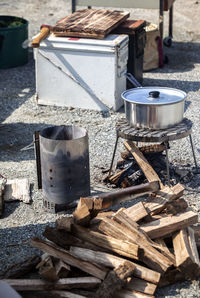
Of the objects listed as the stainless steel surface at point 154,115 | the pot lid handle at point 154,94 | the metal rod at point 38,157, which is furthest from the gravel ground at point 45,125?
the pot lid handle at point 154,94

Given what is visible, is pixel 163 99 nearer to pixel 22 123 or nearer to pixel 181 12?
pixel 22 123

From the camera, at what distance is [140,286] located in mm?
4715

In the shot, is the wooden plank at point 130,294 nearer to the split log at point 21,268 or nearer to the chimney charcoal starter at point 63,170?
the split log at point 21,268

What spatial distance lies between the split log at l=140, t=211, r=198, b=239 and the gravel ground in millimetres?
483

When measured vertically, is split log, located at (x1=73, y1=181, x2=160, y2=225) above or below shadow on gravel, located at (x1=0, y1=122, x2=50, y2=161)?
above

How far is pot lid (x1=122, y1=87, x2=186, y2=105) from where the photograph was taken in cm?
613

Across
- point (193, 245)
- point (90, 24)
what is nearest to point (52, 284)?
point (193, 245)

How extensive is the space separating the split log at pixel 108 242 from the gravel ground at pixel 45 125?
42 cm

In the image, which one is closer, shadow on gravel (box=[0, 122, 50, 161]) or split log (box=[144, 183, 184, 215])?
split log (box=[144, 183, 184, 215])

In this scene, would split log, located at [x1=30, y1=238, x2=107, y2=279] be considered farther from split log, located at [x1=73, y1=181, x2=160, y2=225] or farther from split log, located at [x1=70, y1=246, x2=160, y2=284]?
split log, located at [x1=73, y1=181, x2=160, y2=225]

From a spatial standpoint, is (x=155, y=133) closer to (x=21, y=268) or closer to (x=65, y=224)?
(x=65, y=224)

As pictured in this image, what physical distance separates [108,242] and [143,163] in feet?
5.47

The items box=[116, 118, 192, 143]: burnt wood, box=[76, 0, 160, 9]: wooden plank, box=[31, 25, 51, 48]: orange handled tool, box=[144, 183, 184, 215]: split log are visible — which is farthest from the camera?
box=[76, 0, 160, 9]: wooden plank

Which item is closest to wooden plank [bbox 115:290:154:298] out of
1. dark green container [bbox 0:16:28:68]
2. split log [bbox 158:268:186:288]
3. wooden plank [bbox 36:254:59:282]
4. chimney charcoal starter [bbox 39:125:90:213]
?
split log [bbox 158:268:186:288]
